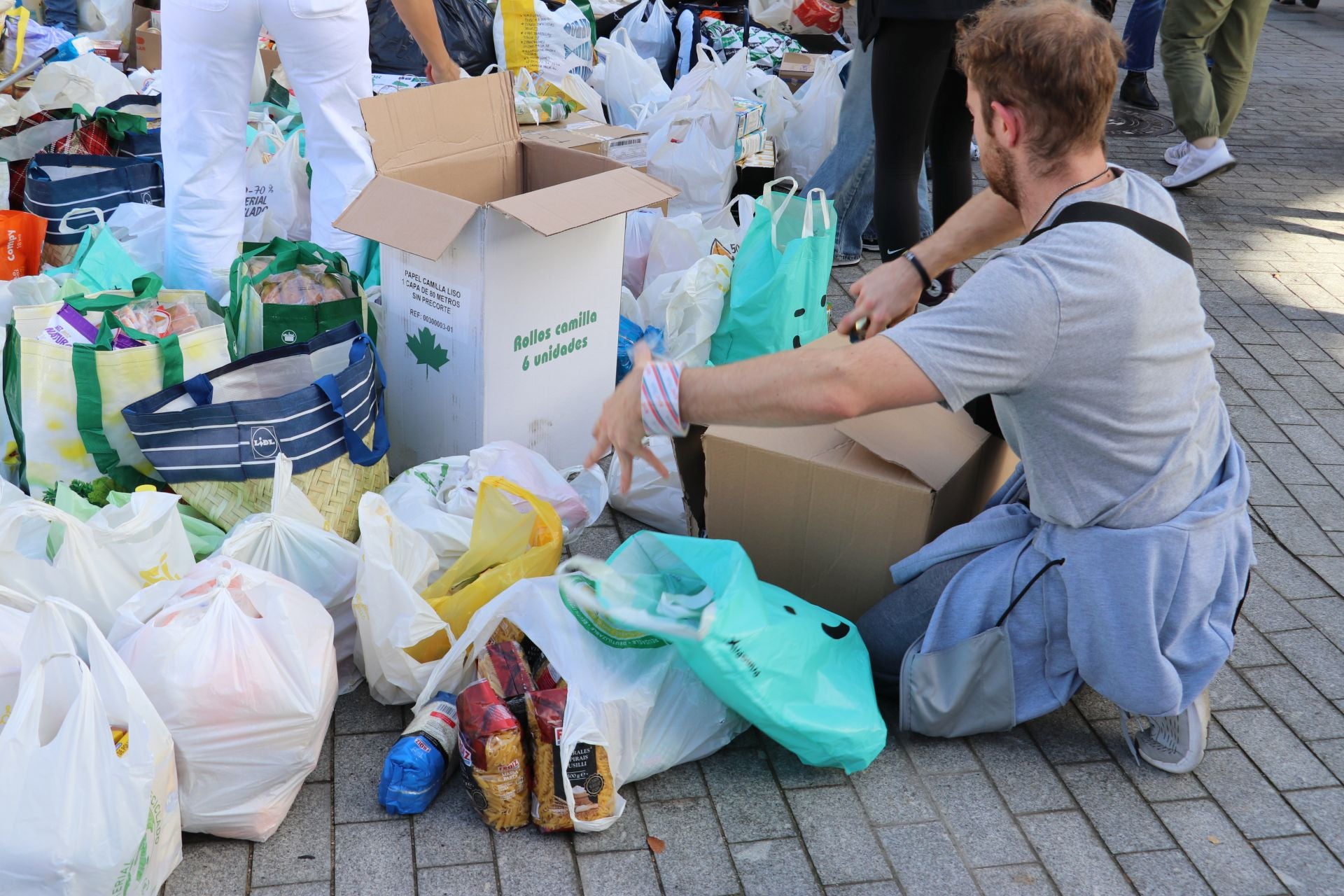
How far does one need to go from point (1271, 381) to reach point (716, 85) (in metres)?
2.53

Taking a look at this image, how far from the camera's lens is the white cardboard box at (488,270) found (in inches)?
110

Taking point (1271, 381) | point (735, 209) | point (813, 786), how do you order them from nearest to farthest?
1. point (813, 786)
2. point (1271, 381)
3. point (735, 209)

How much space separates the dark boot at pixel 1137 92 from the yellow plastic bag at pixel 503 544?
6.75 meters

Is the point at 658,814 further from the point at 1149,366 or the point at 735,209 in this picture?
the point at 735,209

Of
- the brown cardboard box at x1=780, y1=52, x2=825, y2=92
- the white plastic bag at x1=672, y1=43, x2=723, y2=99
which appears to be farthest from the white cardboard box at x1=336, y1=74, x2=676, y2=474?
the brown cardboard box at x1=780, y1=52, x2=825, y2=92

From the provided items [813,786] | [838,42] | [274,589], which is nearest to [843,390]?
[813,786]

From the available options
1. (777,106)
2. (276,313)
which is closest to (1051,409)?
(276,313)

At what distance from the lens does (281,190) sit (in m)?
4.17

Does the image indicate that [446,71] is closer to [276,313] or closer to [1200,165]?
[276,313]

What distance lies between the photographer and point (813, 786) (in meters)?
2.28

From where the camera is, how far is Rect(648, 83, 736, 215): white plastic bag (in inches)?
188

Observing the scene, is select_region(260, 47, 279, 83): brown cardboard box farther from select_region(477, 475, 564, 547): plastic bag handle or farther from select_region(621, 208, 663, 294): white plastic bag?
select_region(477, 475, 564, 547): plastic bag handle

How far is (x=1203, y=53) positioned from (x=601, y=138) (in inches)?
140

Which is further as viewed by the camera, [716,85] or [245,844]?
[716,85]
